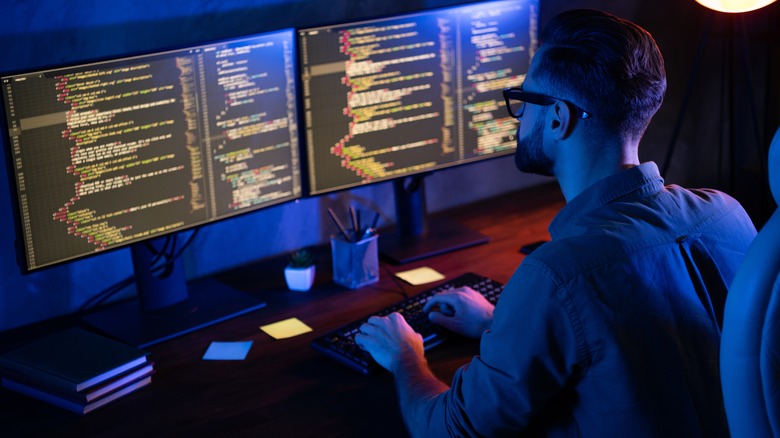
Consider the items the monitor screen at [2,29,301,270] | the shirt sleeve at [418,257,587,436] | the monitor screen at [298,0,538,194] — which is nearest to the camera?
the shirt sleeve at [418,257,587,436]

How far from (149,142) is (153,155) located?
0.03 meters

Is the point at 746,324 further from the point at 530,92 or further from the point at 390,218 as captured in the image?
the point at 390,218

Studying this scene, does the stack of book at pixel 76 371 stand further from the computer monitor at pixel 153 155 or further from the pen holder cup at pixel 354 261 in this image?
the pen holder cup at pixel 354 261

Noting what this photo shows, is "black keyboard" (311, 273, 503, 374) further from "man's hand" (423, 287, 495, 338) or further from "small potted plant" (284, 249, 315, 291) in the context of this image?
"small potted plant" (284, 249, 315, 291)

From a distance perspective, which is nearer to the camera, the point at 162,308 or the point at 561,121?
the point at 561,121

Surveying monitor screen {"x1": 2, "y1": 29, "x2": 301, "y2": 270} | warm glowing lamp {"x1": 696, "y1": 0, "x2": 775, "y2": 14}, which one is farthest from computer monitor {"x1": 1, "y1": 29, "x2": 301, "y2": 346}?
warm glowing lamp {"x1": 696, "y1": 0, "x2": 775, "y2": 14}

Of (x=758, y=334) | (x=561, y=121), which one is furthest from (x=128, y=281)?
(x=758, y=334)

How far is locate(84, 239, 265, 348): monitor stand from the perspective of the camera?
1.86 meters

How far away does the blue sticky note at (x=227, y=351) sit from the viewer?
5.81 feet

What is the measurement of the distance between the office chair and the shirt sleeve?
0.68ft

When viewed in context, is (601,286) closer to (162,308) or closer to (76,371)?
(76,371)

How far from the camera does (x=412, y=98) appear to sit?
86.2 inches

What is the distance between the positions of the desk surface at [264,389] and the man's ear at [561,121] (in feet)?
1.64

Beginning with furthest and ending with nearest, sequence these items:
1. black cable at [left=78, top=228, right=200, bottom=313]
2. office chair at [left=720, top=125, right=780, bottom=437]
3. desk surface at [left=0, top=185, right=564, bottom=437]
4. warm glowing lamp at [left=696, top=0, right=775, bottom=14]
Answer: warm glowing lamp at [left=696, top=0, right=775, bottom=14] < black cable at [left=78, top=228, right=200, bottom=313] < desk surface at [left=0, top=185, right=564, bottom=437] < office chair at [left=720, top=125, right=780, bottom=437]
